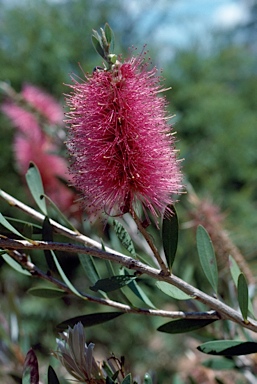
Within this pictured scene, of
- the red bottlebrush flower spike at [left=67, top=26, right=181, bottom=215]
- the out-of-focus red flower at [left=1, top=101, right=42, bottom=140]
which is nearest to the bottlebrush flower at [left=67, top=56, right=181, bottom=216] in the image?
the red bottlebrush flower spike at [left=67, top=26, right=181, bottom=215]

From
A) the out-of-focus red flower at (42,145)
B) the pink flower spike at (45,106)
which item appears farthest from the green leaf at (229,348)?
the pink flower spike at (45,106)

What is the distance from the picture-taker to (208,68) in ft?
10.0

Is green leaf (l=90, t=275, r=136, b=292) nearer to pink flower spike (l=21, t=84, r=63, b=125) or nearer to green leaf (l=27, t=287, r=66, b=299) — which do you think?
green leaf (l=27, t=287, r=66, b=299)

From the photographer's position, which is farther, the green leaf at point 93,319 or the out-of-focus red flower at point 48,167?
the out-of-focus red flower at point 48,167

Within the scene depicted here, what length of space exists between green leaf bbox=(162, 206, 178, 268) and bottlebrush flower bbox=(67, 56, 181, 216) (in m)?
0.02

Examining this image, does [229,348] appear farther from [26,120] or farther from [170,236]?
[26,120]

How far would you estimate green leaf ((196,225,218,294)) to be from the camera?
21.8 inches

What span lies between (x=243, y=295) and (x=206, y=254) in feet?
0.25

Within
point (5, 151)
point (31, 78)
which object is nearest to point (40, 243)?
point (5, 151)

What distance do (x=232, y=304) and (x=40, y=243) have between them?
1.84ft

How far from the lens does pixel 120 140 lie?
0.45 m

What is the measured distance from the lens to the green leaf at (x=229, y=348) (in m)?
0.51

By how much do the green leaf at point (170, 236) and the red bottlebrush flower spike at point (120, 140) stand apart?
0.8 inches

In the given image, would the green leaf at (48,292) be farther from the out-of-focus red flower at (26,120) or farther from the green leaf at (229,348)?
the out-of-focus red flower at (26,120)
